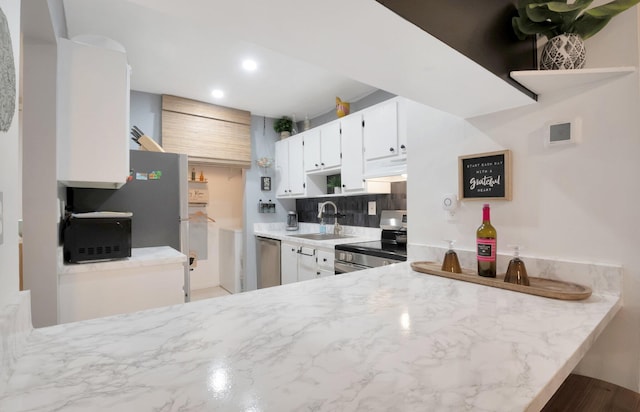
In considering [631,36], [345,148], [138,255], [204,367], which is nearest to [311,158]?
[345,148]

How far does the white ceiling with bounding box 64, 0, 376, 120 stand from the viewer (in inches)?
86.7

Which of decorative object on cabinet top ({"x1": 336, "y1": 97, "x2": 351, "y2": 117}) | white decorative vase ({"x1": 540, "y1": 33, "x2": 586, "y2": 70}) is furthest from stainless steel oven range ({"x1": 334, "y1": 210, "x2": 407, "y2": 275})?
white decorative vase ({"x1": 540, "y1": 33, "x2": 586, "y2": 70})

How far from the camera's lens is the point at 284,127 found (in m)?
4.32

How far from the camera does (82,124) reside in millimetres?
1765

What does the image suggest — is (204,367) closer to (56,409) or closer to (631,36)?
(56,409)

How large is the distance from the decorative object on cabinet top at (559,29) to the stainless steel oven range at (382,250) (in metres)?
1.42

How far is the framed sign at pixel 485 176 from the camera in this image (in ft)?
4.44

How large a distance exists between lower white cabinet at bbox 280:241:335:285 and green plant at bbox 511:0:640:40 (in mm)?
2186

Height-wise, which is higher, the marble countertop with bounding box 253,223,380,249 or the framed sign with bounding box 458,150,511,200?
the framed sign with bounding box 458,150,511,200

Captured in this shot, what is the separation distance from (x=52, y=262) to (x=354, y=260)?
197cm

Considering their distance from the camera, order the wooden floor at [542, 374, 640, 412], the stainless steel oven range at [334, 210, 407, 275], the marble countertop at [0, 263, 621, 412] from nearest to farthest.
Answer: the marble countertop at [0, 263, 621, 412], the wooden floor at [542, 374, 640, 412], the stainless steel oven range at [334, 210, 407, 275]

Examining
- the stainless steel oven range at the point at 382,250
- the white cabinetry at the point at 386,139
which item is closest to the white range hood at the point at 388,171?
the white cabinetry at the point at 386,139

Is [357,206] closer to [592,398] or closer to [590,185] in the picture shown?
[590,185]

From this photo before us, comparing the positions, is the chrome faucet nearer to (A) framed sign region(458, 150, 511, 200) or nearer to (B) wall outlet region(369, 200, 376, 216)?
(B) wall outlet region(369, 200, 376, 216)
